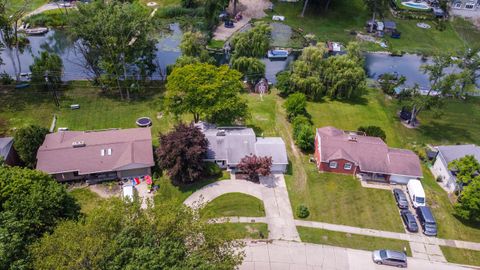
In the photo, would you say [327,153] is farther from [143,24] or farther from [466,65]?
[143,24]

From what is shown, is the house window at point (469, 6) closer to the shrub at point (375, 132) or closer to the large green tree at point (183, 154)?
the shrub at point (375, 132)

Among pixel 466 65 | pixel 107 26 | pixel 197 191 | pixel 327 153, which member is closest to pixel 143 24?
pixel 107 26

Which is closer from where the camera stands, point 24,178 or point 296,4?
point 24,178

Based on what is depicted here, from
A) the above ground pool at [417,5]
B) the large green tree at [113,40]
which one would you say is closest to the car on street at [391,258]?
the large green tree at [113,40]

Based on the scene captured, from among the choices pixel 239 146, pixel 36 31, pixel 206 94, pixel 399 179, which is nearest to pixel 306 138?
pixel 239 146

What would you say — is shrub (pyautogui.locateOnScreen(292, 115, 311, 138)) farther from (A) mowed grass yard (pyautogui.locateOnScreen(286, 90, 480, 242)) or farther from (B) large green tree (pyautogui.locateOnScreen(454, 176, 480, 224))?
(B) large green tree (pyautogui.locateOnScreen(454, 176, 480, 224))

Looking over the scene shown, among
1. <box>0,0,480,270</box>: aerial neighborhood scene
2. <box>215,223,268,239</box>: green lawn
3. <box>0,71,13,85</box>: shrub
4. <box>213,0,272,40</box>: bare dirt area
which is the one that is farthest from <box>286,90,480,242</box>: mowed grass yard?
<box>0,71,13,85</box>: shrub
